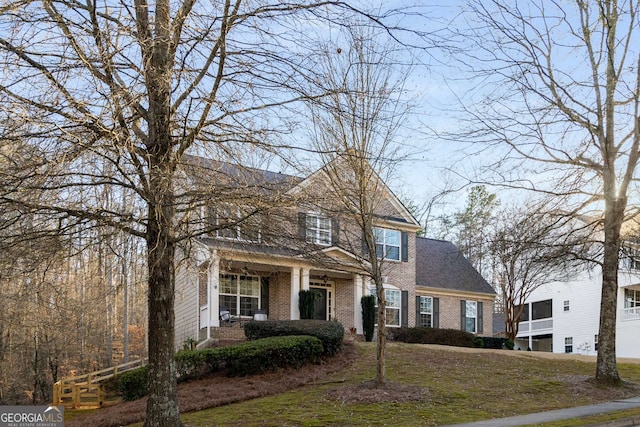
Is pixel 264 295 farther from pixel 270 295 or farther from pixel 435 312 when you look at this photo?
pixel 435 312

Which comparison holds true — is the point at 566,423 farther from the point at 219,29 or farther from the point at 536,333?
the point at 536,333

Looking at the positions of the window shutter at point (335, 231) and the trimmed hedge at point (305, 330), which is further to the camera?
the trimmed hedge at point (305, 330)

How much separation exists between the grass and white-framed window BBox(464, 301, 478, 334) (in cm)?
1221

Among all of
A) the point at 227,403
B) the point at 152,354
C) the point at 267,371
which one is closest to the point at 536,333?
the point at 267,371

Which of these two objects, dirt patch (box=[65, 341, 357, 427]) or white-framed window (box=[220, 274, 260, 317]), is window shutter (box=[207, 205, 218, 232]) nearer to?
dirt patch (box=[65, 341, 357, 427])

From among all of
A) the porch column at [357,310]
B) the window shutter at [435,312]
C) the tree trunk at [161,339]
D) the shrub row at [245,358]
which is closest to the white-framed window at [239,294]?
the porch column at [357,310]

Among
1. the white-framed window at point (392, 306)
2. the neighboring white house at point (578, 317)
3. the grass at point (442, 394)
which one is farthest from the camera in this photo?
the neighboring white house at point (578, 317)

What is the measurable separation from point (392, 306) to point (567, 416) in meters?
18.0

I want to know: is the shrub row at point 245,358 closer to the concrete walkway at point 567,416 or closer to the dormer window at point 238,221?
the concrete walkway at point 567,416

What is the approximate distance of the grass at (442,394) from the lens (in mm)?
13891

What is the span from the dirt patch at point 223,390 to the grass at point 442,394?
48cm

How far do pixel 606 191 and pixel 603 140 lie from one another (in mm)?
1345

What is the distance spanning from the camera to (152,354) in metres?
10.8

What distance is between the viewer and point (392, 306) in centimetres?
3091
